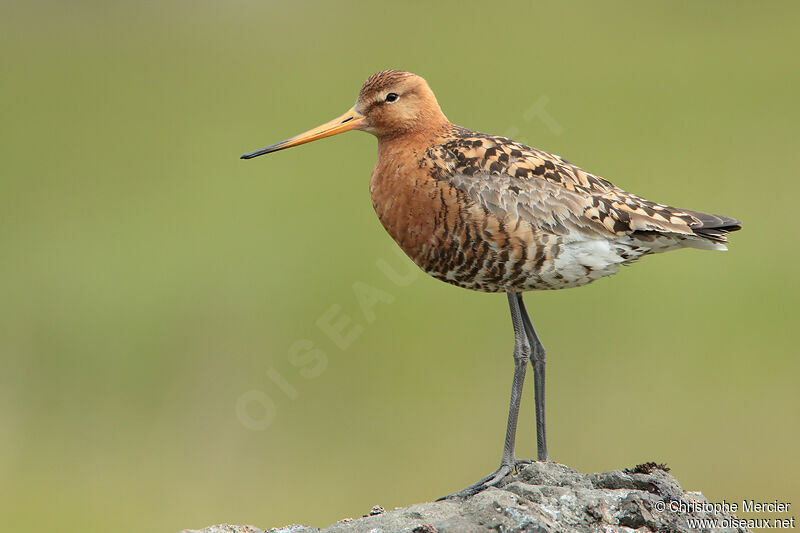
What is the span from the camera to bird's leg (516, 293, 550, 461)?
7.01 metres

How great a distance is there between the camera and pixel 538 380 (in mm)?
7180

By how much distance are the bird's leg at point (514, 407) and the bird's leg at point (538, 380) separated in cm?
13

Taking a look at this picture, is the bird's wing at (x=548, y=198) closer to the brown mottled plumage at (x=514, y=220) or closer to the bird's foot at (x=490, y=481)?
the brown mottled plumage at (x=514, y=220)

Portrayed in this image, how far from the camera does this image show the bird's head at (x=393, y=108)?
730cm

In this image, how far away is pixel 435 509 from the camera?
576 cm

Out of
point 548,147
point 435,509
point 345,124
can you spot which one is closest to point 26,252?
point 548,147

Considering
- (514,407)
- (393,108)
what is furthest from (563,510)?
(393,108)

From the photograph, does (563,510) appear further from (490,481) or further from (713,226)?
(713,226)

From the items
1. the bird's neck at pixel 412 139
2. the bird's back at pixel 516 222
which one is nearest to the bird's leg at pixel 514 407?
the bird's back at pixel 516 222

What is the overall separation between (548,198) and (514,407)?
125cm

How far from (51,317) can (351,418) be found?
4.58 metres

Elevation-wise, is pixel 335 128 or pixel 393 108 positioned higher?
pixel 393 108

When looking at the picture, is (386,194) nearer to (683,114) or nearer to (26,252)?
(26,252)

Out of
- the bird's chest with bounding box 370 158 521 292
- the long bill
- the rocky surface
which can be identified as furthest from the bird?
the rocky surface
